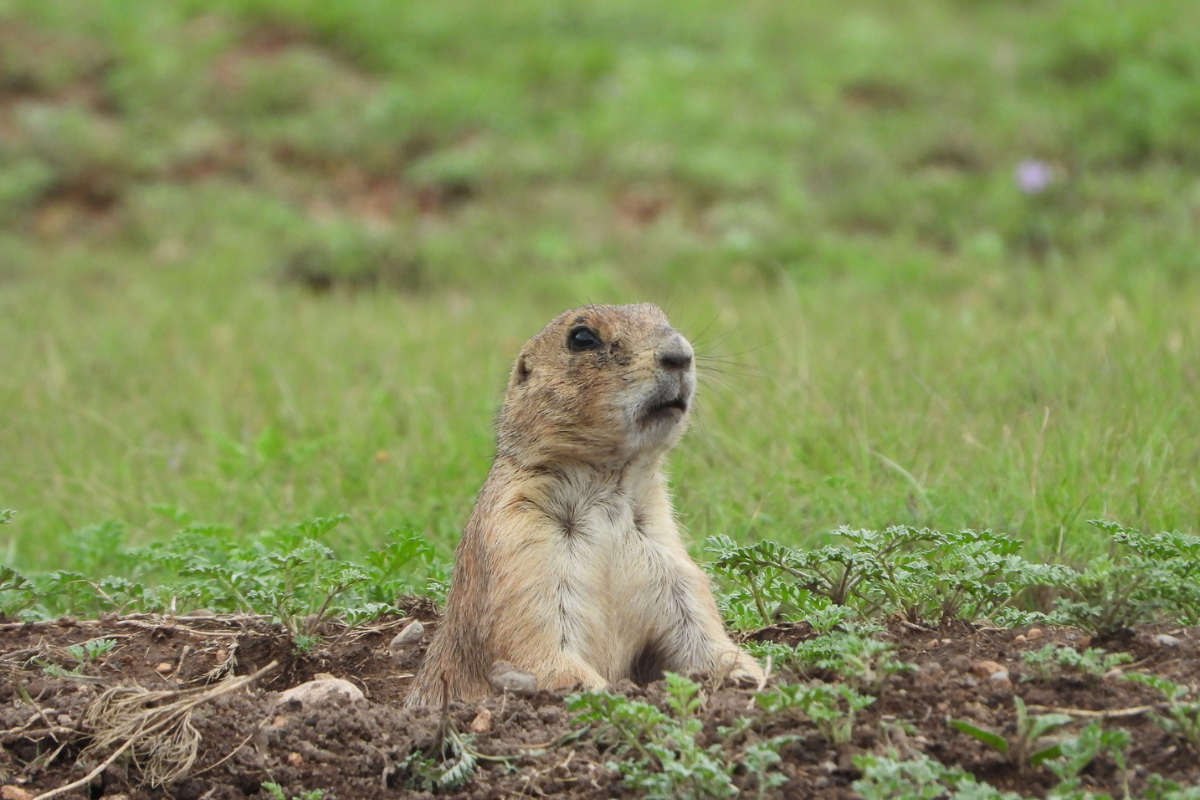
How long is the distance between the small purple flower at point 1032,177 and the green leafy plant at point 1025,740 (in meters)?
6.93

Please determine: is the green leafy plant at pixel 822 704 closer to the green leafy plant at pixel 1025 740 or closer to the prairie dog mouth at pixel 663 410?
the green leafy plant at pixel 1025 740

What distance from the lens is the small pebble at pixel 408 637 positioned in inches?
145

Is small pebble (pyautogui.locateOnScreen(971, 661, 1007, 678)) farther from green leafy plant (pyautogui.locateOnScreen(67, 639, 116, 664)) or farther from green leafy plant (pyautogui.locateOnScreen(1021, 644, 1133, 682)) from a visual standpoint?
green leafy plant (pyautogui.locateOnScreen(67, 639, 116, 664))

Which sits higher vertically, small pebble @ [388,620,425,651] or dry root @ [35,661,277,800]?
dry root @ [35,661,277,800]

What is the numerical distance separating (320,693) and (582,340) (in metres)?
1.03

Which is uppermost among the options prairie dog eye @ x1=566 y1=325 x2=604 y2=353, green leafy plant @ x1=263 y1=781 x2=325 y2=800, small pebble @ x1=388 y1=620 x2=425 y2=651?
prairie dog eye @ x1=566 y1=325 x2=604 y2=353

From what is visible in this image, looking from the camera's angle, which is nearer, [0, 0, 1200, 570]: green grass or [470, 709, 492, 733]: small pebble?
[470, 709, 492, 733]: small pebble

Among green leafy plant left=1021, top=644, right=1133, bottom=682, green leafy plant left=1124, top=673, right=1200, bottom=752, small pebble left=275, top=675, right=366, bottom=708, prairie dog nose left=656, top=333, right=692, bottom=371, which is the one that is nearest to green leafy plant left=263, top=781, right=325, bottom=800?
small pebble left=275, top=675, right=366, bottom=708

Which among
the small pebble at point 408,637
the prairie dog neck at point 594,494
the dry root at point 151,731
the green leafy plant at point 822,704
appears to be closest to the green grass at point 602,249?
the small pebble at point 408,637

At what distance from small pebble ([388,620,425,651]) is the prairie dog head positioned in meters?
0.55

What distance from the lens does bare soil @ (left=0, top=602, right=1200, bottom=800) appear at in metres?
2.47

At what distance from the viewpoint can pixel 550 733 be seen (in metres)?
2.70

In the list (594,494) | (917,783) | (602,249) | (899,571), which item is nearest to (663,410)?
(594,494)

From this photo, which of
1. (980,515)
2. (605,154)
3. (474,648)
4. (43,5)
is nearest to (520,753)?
(474,648)
